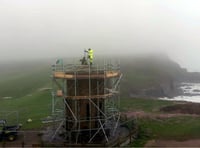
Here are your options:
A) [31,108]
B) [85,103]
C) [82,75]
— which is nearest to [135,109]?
[31,108]

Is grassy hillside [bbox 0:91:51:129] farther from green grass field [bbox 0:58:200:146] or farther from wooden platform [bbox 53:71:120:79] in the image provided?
wooden platform [bbox 53:71:120:79]

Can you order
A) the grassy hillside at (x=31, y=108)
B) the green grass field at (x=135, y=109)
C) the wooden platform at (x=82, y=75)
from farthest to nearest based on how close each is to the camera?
the grassy hillside at (x=31, y=108) < the green grass field at (x=135, y=109) < the wooden platform at (x=82, y=75)

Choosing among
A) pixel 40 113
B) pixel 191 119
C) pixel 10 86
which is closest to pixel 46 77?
pixel 10 86

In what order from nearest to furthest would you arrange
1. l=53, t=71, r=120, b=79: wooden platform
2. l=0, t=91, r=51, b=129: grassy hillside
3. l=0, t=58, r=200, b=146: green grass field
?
l=53, t=71, r=120, b=79: wooden platform
l=0, t=58, r=200, b=146: green grass field
l=0, t=91, r=51, b=129: grassy hillside

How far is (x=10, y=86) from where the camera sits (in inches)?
3910

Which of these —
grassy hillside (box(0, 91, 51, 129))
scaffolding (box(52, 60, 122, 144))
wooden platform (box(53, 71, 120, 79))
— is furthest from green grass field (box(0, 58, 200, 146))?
wooden platform (box(53, 71, 120, 79))

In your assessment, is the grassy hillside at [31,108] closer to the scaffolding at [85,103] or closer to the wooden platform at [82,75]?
the scaffolding at [85,103]

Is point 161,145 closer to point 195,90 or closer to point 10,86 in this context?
point 10,86

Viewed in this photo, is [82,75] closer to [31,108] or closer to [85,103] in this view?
[85,103]

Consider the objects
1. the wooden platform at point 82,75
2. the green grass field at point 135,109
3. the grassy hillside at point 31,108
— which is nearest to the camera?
the wooden platform at point 82,75

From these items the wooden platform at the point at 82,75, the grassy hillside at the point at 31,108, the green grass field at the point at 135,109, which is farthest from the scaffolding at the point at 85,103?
the grassy hillside at the point at 31,108

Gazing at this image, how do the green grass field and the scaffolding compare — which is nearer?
the scaffolding

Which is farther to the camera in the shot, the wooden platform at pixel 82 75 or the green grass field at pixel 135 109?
the green grass field at pixel 135 109

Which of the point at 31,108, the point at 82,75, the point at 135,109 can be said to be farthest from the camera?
the point at 135,109
